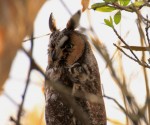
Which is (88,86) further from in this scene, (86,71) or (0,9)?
(0,9)

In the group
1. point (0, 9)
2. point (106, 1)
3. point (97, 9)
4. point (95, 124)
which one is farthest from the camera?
point (95, 124)

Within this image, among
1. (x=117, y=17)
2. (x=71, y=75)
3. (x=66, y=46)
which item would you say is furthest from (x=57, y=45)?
(x=117, y=17)

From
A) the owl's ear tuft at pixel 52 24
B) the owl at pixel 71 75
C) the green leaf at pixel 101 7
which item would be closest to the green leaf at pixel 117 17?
the green leaf at pixel 101 7

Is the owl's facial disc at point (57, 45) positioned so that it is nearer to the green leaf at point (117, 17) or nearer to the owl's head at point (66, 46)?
the owl's head at point (66, 46)

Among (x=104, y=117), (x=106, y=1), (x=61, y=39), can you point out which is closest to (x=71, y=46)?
(x=61, y=39)

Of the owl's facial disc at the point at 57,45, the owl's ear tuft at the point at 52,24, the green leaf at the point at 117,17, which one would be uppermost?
the owl's ear tuft at the point at 52,24

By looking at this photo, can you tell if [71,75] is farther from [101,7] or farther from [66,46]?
[101,7]

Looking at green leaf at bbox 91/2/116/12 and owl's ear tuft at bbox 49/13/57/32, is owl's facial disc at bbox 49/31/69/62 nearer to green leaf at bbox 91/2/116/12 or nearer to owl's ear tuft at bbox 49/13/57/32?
owl's ear tuft at bbox 49/13/57/32
